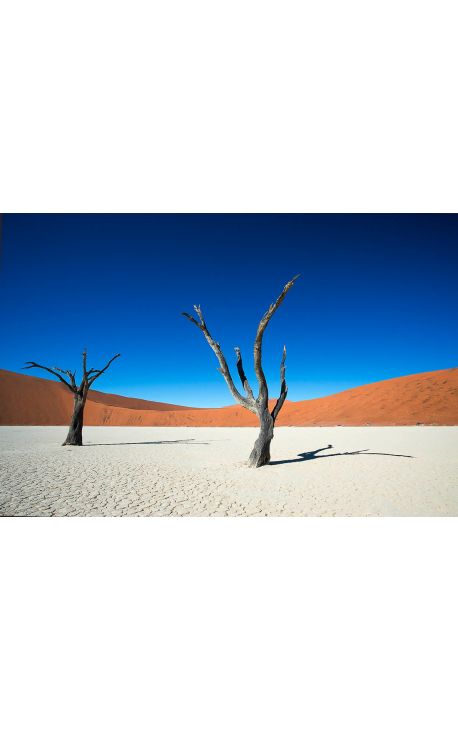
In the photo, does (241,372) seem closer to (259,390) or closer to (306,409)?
Result: (259,390)

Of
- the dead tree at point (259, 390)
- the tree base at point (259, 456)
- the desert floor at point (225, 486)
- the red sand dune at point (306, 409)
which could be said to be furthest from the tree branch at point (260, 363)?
the red sand dune at point (306, 409)

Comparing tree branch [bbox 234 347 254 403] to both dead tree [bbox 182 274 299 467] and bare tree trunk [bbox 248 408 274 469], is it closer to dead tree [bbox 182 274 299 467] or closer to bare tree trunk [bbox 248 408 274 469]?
dead tree [bbox 182 274 299 467]

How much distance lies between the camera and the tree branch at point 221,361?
20.6 ft

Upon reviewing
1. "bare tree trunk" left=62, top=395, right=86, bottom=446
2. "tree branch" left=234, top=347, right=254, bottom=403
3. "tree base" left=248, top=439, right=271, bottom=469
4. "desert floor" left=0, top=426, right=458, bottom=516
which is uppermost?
"tree branch" left=234, top=347, right=254, bottom=403

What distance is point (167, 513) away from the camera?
146 inches

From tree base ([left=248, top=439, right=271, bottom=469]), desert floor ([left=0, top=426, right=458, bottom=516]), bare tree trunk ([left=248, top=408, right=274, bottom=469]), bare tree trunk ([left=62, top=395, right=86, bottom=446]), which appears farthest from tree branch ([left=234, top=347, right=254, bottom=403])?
bare tree trunk ([left=62, top=395, right=86, bottom=446])

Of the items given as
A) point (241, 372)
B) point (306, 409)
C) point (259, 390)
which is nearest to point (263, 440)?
point (259, 390)

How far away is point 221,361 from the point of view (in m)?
6.33

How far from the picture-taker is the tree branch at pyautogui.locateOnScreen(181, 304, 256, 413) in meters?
6.28

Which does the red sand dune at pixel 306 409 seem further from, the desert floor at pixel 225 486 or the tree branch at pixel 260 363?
the tree branch at pixel 260 363

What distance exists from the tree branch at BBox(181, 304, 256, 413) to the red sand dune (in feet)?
58.3

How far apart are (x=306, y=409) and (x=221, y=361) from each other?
23620 mm
